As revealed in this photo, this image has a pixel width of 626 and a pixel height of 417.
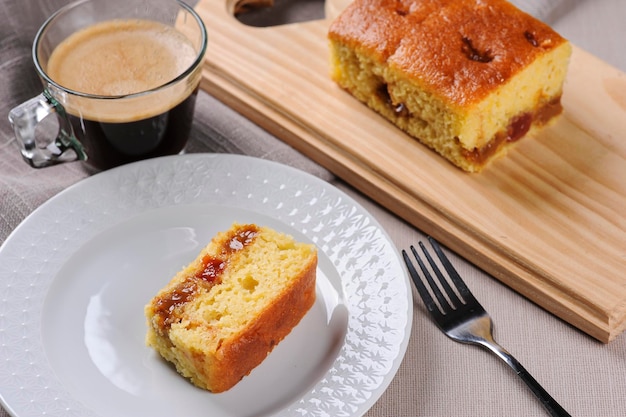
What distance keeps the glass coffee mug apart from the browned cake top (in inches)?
23.0

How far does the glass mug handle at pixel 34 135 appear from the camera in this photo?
253cm

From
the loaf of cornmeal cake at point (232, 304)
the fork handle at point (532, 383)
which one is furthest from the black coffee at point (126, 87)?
the fork handle at point (532, 383)

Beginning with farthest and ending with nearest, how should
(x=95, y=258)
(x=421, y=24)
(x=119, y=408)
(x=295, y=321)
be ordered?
(x=421, y=24), (x=95, y=258), (x=295, y=321), (x=119, y=408)

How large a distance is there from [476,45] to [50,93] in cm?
142

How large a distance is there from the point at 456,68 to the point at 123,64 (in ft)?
3.62

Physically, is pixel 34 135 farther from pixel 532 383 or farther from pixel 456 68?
pixel 532 383

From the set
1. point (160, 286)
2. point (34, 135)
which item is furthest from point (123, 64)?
point (160, 286)

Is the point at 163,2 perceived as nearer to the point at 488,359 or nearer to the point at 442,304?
the point at 442,304

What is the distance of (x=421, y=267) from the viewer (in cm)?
235

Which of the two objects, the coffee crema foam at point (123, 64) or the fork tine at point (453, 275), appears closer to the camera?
the fork tine at point (453, 275)

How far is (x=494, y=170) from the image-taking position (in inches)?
106

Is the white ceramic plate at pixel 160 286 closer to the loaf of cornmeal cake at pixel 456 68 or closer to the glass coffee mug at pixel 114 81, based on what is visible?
the glass coffee mug at pixel 114 81

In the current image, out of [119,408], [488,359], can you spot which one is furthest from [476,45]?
[119,408]

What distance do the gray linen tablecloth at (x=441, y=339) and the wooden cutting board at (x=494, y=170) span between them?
51 mm
